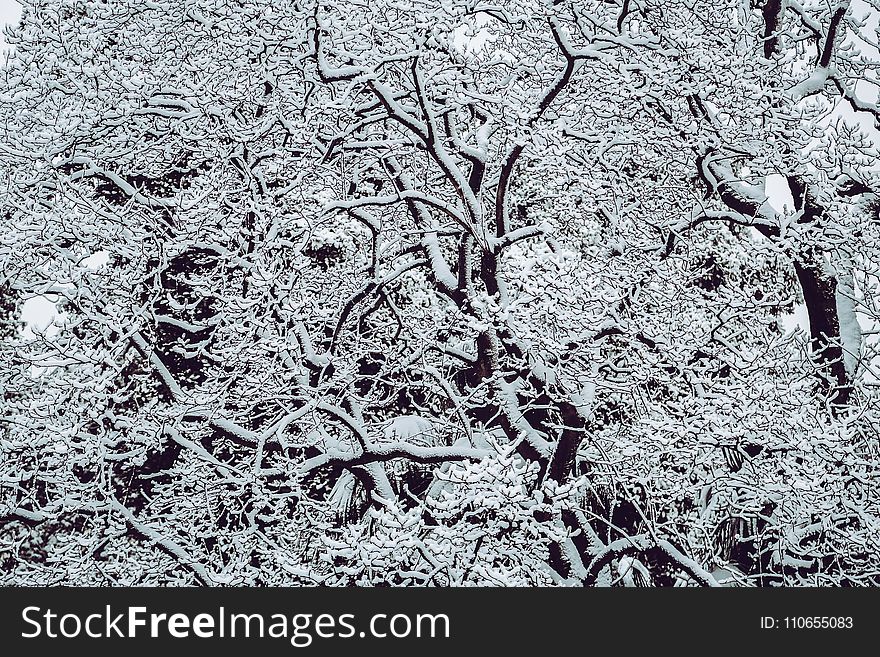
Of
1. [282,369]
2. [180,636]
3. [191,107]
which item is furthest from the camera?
[191,107]

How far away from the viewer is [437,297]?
25.4ft

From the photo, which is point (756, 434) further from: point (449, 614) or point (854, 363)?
point (449, 614)

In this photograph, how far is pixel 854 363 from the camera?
7.20m

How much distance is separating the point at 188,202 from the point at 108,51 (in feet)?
4.67

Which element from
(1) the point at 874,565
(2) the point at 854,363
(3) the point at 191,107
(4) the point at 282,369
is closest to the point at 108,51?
(3) the point at 191,107

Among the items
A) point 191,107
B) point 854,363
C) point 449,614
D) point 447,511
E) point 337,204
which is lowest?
point 449,614

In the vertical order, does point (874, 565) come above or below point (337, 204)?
below

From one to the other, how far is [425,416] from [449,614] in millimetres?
1768

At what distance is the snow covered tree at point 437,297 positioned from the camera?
661 centimetres

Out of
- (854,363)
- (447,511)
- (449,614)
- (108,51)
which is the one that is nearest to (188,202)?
(108,51)

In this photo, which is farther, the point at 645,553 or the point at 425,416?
the point at 425,416

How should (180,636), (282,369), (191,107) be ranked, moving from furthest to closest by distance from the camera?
(191,107) → (282,369) → (180,636)

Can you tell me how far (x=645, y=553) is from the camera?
702 cm

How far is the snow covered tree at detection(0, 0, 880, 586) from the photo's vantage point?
21.7 ft
